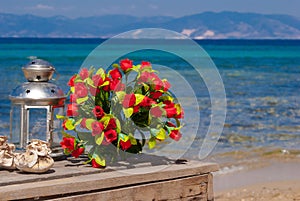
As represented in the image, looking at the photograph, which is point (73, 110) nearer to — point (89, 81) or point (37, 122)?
point (89, 81)

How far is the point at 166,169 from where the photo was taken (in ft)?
13.4

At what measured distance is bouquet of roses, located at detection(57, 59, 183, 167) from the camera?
394cm

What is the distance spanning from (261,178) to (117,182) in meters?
5.16

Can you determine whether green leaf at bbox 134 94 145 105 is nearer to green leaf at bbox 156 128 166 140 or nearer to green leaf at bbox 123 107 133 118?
green leaf at bbox 123 107 133 118

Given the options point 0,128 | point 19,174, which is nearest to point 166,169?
point 19,174

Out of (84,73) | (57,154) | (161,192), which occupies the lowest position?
(161,192)

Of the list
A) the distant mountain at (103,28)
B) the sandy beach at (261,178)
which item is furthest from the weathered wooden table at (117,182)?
the distant mountain at (103,28)

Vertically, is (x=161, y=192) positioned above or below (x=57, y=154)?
below

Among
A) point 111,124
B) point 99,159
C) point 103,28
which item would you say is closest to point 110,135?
point 111,124

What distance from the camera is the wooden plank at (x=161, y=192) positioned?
3723mm

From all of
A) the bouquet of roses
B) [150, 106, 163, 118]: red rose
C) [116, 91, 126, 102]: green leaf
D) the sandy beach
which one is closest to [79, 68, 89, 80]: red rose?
the bouquet of roses

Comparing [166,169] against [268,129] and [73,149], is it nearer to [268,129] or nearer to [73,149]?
[73,149]

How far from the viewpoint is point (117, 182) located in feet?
12.4

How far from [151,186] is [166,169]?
167 millimetres
